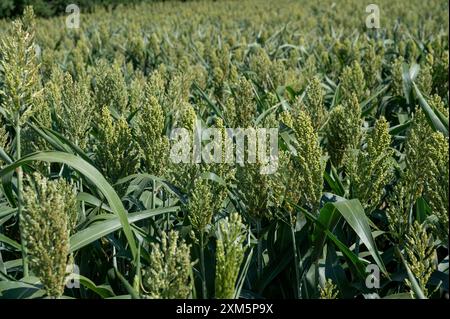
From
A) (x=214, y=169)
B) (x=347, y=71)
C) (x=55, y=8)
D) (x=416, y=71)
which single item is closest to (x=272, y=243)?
(x=214, y=169)

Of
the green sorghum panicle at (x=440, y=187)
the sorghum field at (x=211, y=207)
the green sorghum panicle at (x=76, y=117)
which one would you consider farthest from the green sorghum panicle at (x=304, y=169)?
the green sorghum panicle at (x=76, y=117)

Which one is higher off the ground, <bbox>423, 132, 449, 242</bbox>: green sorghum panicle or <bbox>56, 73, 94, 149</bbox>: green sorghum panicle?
<bbox>56, 73, 94, 149</bbox>: green sorghum panicle

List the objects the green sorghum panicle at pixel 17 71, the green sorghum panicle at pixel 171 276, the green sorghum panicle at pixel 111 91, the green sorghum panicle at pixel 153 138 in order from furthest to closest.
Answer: the green sorghum panicle at pixel 111 91 < the green sorghum panicle at pixel 153 138 < the green sorghum panicle at pixel 17 71 < the green sorghum panicle at pixel 171 276

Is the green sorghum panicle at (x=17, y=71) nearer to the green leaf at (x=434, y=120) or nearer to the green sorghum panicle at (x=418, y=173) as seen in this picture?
the green sorghum panicle at (x=418, y=173)

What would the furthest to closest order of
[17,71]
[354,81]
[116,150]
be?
[354,81]
[116,150]
[17,71]

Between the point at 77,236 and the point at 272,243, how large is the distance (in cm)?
56

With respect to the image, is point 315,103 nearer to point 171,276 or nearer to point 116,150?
point 116,150

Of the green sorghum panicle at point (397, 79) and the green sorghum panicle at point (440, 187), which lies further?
the green sorghum panicle at point (397, 79)

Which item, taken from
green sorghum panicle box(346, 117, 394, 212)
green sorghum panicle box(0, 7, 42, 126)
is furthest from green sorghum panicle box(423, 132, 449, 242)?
green sorghum panicle box(0, 7, 42, 126)

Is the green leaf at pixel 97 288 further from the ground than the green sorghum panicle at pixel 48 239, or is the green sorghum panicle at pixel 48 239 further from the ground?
the green sorghum panicle at pixel 48 239

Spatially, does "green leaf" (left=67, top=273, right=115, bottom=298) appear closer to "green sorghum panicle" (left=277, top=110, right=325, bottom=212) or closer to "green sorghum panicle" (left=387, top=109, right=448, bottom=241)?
"green sorghum panicle" (left=277, top=110, right=325, bottom=212)

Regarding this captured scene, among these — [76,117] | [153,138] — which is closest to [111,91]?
[76,117]

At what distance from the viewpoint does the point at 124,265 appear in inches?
69.6
